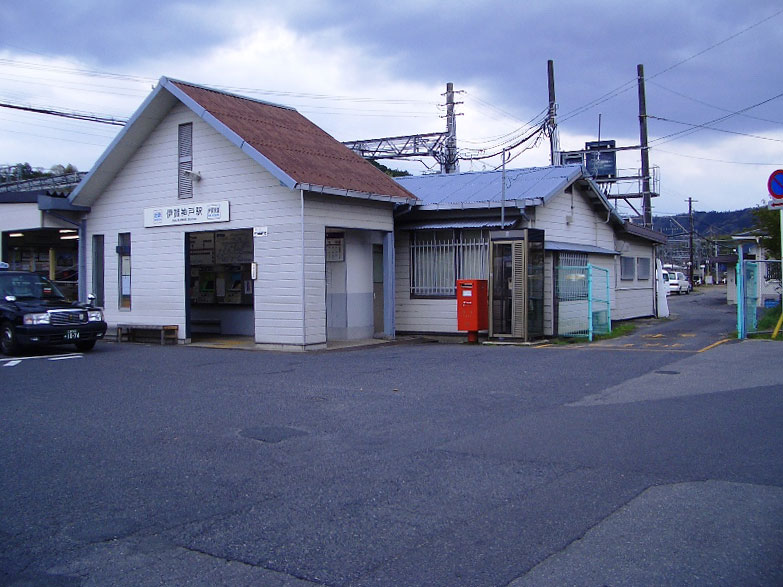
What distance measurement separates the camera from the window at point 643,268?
26141 millimetres

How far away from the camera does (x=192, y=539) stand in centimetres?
519

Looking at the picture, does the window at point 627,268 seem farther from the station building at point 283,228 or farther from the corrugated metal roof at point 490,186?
the corrugated metal roof at point 490,186

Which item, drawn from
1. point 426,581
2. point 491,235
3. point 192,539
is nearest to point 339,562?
point 426,581

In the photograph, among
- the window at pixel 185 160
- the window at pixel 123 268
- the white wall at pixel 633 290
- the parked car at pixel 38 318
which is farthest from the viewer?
the white wall at pixel 633 290

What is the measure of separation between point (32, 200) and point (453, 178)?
38.9 ft

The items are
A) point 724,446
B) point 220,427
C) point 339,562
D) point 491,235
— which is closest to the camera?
point 339,562

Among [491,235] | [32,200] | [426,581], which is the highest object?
[32,200]

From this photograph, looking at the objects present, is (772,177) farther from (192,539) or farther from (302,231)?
(192,539)

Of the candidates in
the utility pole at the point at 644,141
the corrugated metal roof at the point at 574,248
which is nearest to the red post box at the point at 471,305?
the corrugated metal roof at the point at 574,248

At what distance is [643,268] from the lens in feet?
87.7

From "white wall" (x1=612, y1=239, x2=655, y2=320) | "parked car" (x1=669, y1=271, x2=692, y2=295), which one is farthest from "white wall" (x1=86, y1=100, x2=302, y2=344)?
"parked car" (x1=669, y1=271, x2=692, y2=295)

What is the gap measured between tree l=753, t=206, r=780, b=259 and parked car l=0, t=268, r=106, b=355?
74.3 ft

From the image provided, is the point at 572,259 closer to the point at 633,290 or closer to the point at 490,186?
the point at 490,186

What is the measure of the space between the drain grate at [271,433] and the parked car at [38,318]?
9561 mm
